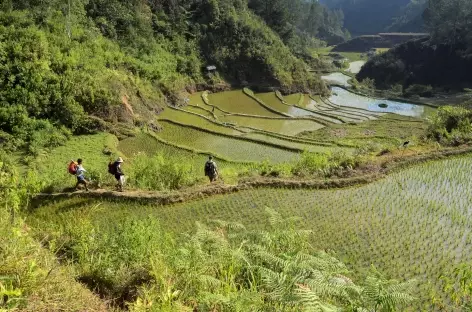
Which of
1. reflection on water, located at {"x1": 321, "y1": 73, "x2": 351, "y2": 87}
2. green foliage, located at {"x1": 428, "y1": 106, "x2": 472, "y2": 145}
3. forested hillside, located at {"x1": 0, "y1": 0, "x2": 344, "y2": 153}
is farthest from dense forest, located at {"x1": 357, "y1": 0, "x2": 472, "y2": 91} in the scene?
green foliage, located at {"x1": 428, "y1": 106, "x2": 472, "y2": 145}

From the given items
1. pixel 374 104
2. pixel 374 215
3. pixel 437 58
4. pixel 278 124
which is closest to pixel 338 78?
pixel 437 58

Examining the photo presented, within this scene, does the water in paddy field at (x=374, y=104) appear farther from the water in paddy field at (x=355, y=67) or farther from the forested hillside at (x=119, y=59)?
the water in paddy field at (x=355, y=67)

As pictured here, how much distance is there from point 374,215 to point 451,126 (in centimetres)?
918

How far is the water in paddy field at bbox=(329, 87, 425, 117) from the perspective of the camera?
3800 centimetres

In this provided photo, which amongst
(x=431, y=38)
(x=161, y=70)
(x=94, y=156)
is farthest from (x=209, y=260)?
(x=431, y=38)

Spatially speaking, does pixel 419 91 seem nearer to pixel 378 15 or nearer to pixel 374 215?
pixel 374 215

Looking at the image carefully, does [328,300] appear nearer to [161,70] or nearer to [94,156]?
[94,156]

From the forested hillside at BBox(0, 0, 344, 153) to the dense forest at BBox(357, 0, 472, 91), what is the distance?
16870 millimetres

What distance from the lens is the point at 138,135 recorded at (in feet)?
68.9

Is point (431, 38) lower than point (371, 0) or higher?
lower

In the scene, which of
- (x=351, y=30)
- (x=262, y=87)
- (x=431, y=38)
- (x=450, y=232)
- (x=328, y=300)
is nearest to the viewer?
(x=328, y=300)

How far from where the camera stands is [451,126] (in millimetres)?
17312

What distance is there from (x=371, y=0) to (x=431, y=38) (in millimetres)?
79981

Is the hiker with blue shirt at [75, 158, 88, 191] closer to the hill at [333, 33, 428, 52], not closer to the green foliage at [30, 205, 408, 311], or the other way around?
the green foliage at [30, 205, 408, 311]
